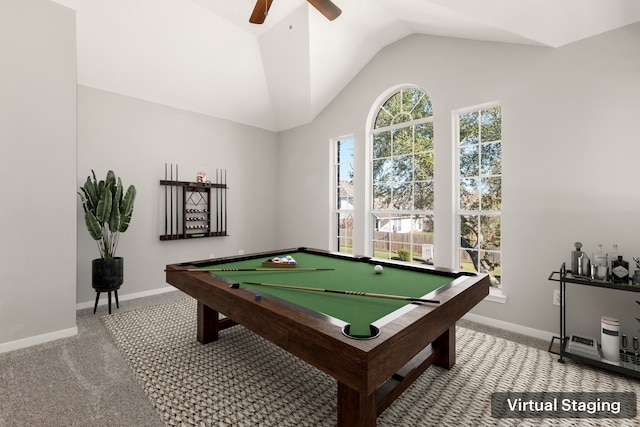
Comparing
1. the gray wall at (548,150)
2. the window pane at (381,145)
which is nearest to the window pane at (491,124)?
the gray wall at (548,150)

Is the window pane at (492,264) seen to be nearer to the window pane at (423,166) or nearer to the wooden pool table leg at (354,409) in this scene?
the window pane at (423,166)

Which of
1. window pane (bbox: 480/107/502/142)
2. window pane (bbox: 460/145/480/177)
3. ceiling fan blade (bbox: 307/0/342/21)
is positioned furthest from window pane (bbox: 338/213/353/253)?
ceiling fan blade (bbox: 307/0/342/21)

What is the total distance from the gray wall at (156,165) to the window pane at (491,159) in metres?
3.57

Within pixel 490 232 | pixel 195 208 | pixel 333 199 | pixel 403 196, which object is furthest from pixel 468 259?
pixel 195 208

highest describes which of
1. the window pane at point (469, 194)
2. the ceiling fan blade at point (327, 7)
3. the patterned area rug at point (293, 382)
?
the ceiling fan blade at point (327, 7)

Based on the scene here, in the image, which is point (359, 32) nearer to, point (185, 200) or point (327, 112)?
point (327, 112)

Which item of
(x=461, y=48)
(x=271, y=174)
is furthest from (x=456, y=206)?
(x=271, y=174)

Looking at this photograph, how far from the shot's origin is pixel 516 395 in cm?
188

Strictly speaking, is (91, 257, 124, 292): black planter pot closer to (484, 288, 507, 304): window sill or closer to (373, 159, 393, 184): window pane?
(373, 159, 393, 184): window pane

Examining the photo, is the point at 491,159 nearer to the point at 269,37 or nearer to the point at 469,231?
the point at 469,231

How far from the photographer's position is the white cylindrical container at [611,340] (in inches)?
84.5

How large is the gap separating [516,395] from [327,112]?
13.5 feet

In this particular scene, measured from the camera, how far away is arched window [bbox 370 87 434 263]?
12.0 feet

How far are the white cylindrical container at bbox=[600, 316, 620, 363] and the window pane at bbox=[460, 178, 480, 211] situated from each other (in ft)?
4.75
